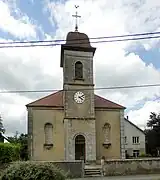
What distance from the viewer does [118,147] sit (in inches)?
1385

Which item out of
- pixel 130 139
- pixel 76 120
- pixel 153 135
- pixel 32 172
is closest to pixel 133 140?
pixel 130 139

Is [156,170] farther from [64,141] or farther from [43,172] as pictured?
[43,172]

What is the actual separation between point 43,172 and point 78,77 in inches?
897

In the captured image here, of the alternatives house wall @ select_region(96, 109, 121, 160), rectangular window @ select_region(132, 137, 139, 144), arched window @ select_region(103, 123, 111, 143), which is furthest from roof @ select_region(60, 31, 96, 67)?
rectangular window @ select_region(132, 137, 139, 144)

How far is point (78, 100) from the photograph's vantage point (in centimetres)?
3381

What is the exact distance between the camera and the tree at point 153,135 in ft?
183

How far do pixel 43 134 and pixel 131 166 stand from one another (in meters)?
12.9

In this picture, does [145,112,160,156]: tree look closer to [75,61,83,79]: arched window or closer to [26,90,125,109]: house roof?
[26,90,125,109]: house roof

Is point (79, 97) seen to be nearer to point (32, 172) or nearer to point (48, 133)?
point (48, 133)

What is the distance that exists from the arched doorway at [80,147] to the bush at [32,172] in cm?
2057

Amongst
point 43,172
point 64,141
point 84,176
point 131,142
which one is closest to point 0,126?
point 131,142

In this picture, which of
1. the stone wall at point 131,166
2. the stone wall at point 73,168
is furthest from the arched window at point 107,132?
the stone wall at point 73,168

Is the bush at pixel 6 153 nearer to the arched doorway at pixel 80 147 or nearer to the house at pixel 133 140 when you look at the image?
the arched doorway at pixel 80 147

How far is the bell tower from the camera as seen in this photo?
32938 millimetres
